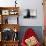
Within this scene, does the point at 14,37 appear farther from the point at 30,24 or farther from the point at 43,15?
the point at 43,15

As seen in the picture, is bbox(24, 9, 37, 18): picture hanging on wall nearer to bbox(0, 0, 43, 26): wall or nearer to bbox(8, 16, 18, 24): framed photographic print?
bbox(0, 0, 43, 26): wall

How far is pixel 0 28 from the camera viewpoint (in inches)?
190

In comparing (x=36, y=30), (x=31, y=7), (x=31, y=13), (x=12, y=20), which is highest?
(x=31, y=7)

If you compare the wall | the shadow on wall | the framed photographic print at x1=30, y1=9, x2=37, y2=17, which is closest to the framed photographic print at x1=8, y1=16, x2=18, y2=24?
the wall

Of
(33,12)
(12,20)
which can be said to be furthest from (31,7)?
(12,20)

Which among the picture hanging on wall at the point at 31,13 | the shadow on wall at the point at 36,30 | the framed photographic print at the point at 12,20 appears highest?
the picture hanging on wall at the point at 31,13

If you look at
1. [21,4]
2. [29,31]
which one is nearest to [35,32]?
[29,31]

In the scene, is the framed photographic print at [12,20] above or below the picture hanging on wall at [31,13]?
below

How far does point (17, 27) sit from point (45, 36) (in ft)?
2.88

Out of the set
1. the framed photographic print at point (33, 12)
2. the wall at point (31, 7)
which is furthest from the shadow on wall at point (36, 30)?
the framed photographic print at point (33, 12)

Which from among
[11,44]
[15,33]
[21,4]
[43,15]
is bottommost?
[11,44]

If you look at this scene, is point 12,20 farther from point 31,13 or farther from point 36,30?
point 36,30

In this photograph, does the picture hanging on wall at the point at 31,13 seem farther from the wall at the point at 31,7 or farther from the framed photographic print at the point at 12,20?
the framed photographic print at the point at 12,20

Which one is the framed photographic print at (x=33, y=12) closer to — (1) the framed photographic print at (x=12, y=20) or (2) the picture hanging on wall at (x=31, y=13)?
(2) the picture hanging on wall at (x=31, y=13)
